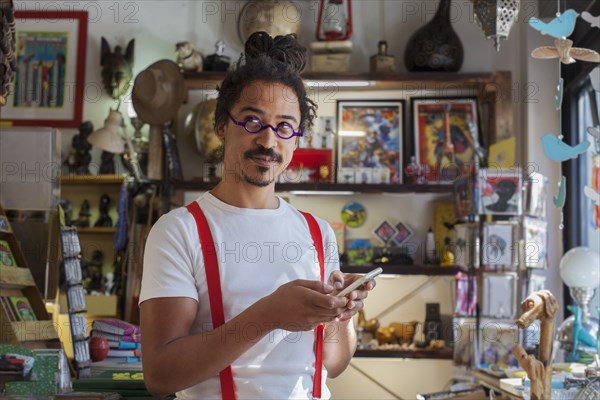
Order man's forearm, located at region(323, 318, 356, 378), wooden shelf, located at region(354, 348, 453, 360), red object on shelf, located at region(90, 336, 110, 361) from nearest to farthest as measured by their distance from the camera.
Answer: man's forearm, located at region(323, 318, 356, 378), red object on shelf, located at region(90, 336, 110, 361), wooden shelf, located at region(354, 348, 453, 360)

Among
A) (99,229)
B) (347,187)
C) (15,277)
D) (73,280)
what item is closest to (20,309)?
(15,277)

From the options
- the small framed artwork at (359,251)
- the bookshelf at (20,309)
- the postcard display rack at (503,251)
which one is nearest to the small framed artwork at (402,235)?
the small framed artwork at (359,251)

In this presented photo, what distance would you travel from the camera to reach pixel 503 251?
438cm

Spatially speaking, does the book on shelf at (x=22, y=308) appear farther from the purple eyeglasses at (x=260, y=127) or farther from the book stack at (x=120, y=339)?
the purple eyeglasses at (x=260, y=127)

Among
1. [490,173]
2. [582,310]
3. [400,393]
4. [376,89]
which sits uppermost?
[376,89]

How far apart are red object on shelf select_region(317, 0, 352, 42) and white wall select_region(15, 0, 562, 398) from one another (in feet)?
0.72

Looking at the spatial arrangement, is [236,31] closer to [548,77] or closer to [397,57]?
[397,57]

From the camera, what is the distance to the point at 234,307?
1.64 m

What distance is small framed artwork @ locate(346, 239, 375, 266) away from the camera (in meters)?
5.37

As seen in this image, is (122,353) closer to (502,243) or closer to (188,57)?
(502,243)

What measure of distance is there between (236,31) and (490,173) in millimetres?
2067

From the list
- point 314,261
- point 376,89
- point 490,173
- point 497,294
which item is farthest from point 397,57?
point 314,261

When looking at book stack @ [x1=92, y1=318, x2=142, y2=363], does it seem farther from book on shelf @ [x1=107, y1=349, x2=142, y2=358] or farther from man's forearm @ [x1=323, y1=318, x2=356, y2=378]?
man's forearm @ [x1=323, y1=318, x2=356, y2=378]

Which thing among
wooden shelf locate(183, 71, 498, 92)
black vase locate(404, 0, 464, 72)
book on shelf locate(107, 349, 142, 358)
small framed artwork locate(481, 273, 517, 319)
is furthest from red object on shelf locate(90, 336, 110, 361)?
black vase locate(404, 0, 464, 72)
